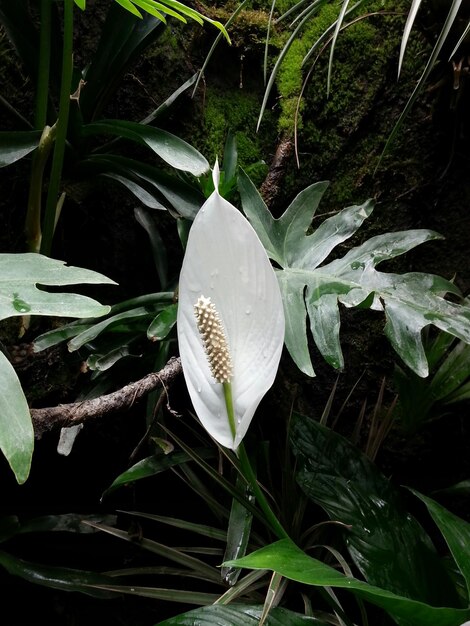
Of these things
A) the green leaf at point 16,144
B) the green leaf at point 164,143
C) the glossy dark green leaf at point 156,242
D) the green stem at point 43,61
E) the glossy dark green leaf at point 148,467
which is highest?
the green stem at point 43,61

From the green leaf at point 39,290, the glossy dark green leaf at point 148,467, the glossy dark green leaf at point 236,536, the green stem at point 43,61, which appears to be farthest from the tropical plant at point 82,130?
the glossy dark green leaf at point 236,536

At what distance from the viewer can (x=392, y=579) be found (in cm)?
92

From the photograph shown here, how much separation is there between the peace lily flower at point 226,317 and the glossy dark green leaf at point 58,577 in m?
0.67

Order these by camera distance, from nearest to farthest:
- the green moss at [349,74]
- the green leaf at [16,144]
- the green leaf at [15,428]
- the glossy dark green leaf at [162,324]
Answer: the green leaf at [15,428] < the glossy dark green leaf at [162,324] < the green leaf at [16,144] < the green moss at [349,74]

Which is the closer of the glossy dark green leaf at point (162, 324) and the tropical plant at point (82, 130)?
the glossy dark green leaf at point (162, 324)

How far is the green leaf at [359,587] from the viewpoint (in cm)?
69

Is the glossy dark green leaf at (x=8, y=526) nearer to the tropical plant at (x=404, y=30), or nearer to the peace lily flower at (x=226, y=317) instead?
the peace lily flower at (x=226, y=317)

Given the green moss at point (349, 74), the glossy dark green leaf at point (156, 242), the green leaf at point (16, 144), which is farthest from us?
the green moss at point (349, 74)

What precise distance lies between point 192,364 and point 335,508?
1.56ft

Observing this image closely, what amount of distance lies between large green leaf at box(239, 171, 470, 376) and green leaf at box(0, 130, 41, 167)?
440 mm

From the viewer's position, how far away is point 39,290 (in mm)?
812

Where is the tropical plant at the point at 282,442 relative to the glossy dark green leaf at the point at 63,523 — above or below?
above

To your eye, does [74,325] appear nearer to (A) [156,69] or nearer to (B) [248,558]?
(B) [248,558]

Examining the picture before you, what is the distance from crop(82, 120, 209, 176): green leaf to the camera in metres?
1.13
